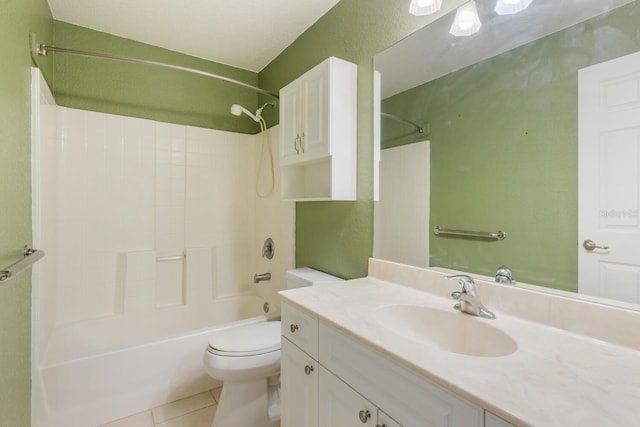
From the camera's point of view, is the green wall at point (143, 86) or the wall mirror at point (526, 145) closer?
the wall mirror at point (526, 145)

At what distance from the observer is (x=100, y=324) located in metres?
2.08

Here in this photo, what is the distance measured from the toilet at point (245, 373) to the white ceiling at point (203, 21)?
166cm

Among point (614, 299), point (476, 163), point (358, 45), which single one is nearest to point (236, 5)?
point (358, 45)

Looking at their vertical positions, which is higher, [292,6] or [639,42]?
[292,6]

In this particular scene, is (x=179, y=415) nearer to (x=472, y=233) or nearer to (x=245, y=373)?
(x=245, y=373)

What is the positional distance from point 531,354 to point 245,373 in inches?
48.8

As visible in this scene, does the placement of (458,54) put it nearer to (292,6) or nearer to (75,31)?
(292,6)

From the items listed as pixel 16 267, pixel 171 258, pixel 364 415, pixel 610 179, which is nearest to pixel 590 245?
pixel 610 179

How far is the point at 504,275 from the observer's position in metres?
1.04

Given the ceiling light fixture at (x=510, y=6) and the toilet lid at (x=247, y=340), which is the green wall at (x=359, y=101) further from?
the toilet lid at (x=247, y=340)

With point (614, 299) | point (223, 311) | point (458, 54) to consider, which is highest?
point (458, 54)

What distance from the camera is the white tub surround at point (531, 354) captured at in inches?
20.9

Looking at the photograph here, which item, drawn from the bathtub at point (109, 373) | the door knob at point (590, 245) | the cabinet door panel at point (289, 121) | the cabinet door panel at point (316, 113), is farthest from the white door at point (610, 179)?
the bathtub at point (109, 373)

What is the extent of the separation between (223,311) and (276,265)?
660 mm
